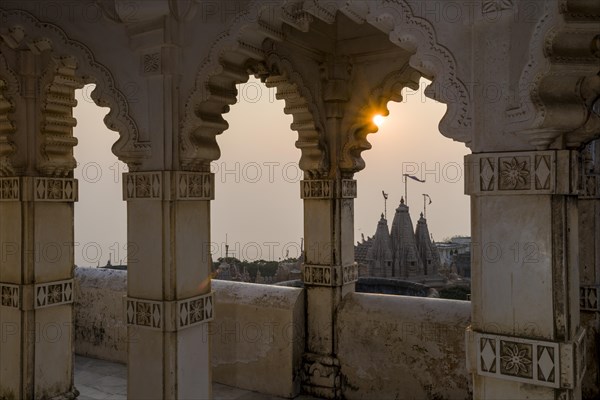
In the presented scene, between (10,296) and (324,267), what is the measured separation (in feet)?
11.2

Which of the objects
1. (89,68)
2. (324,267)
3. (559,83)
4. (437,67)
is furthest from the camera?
(324,267)

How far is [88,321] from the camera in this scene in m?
7.62

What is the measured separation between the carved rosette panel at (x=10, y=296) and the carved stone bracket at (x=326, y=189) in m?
3.29

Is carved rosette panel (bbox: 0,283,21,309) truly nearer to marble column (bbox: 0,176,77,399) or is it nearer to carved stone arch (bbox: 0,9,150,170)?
marble column (bbox: 0,176,77,399)

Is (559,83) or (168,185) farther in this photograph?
(168,185)

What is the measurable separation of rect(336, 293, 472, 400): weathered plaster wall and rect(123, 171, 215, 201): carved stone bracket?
99.0 inches

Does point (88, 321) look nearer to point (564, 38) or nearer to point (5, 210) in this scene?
point (5, 210)

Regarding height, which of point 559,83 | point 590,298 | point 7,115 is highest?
point 7,115

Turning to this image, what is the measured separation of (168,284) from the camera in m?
4.21

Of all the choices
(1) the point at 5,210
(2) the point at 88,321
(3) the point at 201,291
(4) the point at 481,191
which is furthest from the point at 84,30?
(2) the point at 88,321

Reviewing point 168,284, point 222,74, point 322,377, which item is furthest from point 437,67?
point 322,377

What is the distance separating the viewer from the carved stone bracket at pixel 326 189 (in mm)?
6223

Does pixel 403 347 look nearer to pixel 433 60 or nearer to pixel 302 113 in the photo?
pixel 302 113

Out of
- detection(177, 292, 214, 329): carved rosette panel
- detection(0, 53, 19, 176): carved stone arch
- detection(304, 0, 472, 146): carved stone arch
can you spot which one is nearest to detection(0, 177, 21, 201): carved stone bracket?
detection(0, 53, 19, 176): carved stone arch
